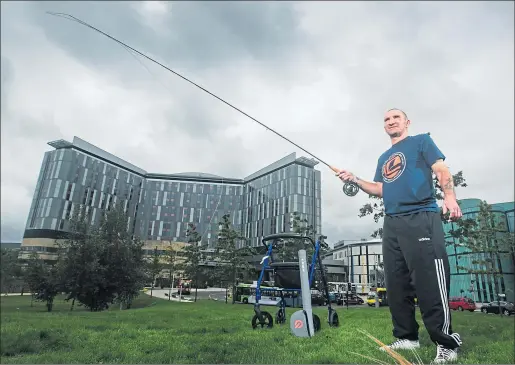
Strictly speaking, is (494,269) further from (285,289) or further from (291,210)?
(285,289)

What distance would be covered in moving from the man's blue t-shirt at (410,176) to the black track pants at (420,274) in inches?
3.4

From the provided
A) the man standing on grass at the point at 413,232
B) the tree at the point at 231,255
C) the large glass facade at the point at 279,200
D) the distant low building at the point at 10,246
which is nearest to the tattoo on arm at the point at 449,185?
the man standing on grass at the point at 413,232

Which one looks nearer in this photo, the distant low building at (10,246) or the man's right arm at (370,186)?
the man's right arm at (370,186)

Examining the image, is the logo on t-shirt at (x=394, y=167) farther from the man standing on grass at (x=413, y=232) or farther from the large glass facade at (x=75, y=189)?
the large glass facade at (x=75, y=189)

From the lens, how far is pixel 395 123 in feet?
9.52

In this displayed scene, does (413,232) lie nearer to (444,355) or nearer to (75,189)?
A: (444,355)

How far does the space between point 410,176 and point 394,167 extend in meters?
0.17

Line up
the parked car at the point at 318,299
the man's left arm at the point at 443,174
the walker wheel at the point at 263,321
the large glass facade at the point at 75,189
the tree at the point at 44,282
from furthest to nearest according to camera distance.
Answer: the tree at the point at 44,282 → the large glass facade at the point at 75,189 → the walker wheel at the point at 263,321 → the parked car at the point at 318,299 → the man's left arm at the point at 443,174

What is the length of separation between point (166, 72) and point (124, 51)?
1.76 feet

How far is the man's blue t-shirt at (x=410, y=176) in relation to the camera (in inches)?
102

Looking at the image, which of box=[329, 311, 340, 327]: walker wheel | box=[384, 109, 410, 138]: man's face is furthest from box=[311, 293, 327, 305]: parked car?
box=[384, 109, 410, 138]: man's face

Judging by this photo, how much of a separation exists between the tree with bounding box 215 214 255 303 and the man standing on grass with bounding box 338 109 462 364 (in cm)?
262

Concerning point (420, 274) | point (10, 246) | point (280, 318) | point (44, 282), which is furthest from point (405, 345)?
point (10, 246)

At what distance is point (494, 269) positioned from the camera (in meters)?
10.5
